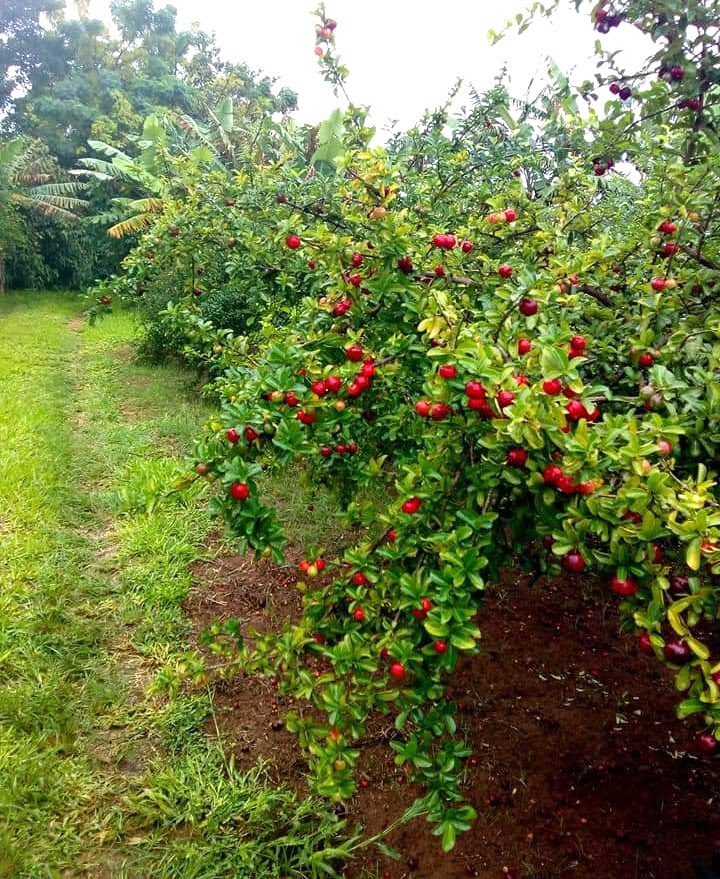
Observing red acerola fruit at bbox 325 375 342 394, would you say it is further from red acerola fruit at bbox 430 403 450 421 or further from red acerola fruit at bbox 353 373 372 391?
red acerola fruit at bbox 430 403 450 421

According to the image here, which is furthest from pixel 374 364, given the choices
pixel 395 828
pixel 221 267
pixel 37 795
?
pixel 221 267

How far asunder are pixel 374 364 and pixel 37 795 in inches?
72.2

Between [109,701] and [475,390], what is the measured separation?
2.14m

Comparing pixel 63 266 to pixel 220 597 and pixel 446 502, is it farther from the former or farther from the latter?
pixel 446 502

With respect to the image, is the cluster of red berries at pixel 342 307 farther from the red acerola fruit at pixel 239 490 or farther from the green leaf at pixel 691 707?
the green leaf at pixel 691 707

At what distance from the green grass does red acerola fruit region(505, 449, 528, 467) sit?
143 cm

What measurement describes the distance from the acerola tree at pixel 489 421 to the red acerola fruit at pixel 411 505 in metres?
0.01

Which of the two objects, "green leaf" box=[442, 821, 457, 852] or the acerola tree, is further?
"green leaf" box=[442, 821, 457, 852]

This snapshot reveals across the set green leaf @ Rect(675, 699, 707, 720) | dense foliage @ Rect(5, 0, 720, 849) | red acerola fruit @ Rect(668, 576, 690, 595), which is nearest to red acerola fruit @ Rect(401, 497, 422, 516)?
dense foliage @ Rect(5, 0, 720, 849)

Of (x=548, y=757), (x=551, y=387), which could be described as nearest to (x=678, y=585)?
(x=551, y=387)

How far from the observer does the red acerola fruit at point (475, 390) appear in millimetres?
1351

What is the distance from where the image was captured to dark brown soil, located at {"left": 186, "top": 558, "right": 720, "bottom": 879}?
206 centimetres

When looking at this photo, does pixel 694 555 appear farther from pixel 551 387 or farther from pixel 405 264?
pixel 405 264

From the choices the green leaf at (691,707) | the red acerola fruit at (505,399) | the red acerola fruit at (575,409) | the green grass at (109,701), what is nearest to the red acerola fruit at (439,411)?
the red acerola fruit at (505,399)
